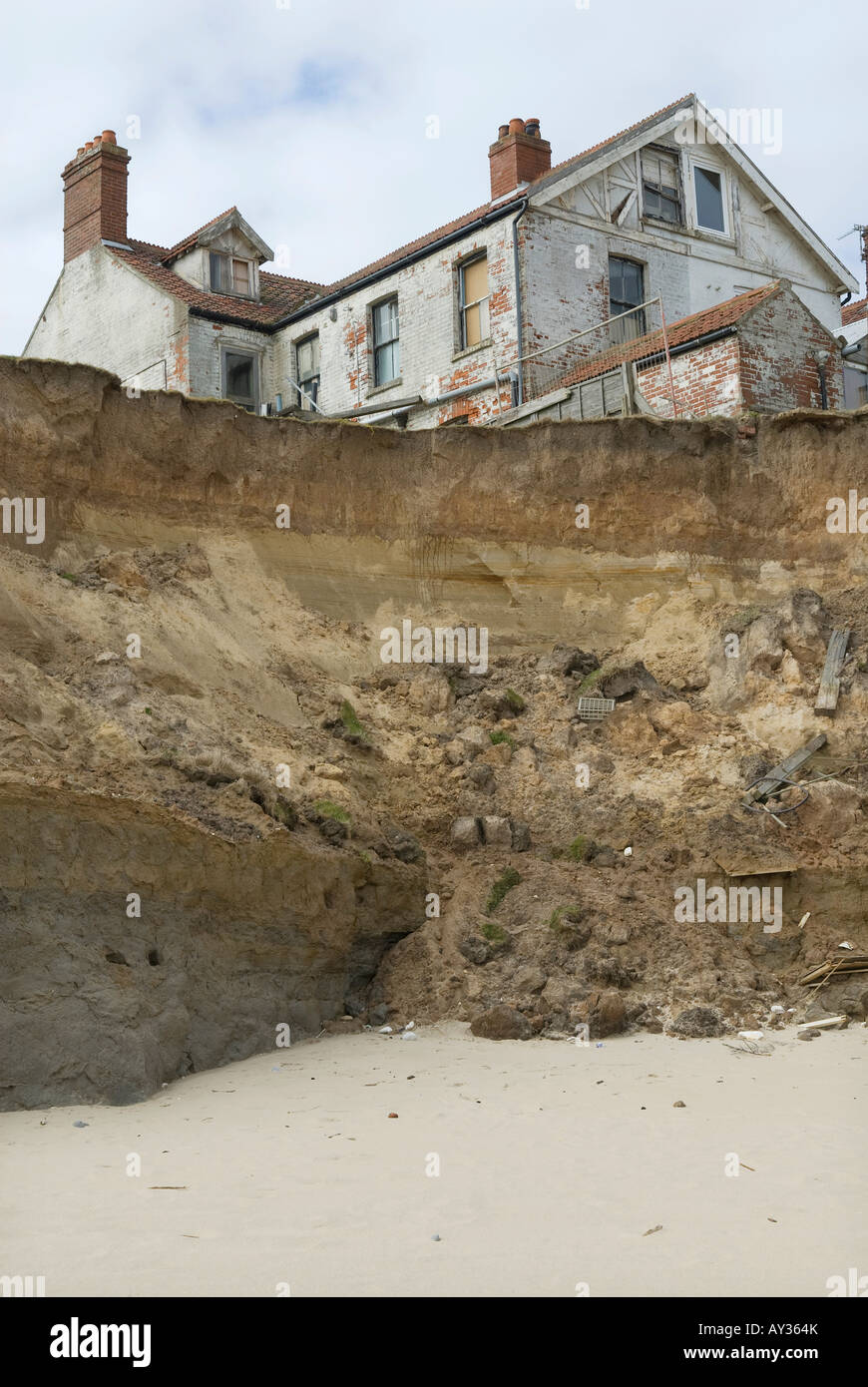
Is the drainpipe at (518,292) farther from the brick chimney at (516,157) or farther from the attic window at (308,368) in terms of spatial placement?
the attic window at (308,368)

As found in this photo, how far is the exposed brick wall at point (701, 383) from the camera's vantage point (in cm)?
1969

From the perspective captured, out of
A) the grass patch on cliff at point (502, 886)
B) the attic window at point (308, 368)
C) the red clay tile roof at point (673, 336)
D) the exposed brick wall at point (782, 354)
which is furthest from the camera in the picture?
the attic window at point (308, 368)

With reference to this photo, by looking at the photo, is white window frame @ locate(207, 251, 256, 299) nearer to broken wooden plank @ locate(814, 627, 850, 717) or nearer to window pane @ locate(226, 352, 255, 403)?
window pane @ locate(226, 352, 255, 403)

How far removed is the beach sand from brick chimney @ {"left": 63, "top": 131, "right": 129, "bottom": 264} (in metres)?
19.8

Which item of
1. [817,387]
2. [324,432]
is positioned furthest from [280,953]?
[817,387]

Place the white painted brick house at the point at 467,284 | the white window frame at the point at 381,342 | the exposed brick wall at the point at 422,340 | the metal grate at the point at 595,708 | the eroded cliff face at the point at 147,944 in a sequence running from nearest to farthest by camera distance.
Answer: the eroded cliff face at the point at 147,944 → the metal grate at the point at 595,708 → the exposed brick wall at the point at 422,340 → the white painted brick house at the point at 467,284 → the white window frame at the point at 381,342

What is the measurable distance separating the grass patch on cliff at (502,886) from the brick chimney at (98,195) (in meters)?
17.8

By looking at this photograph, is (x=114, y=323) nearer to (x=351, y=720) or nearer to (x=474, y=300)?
(x=474, y=300)

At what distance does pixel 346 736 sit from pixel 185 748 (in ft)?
8.21

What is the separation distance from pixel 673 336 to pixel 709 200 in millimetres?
5764

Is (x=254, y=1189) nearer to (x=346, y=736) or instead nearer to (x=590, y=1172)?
(x=590, y=1172)

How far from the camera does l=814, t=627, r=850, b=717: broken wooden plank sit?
1482cm

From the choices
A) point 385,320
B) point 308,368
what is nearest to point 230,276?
point 308,368

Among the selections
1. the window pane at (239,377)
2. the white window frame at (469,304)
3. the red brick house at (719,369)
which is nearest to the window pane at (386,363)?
the white window frame at (469,304)
